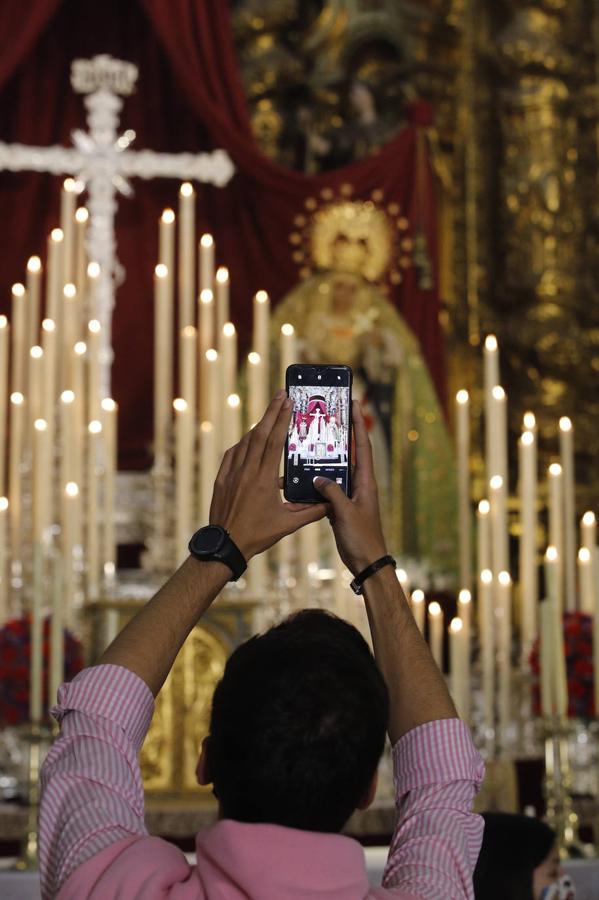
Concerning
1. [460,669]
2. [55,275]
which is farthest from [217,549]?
[55,275]

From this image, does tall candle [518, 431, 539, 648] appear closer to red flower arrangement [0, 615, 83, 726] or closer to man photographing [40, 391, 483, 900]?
red flower arrangement [0, 615, 83, 726]

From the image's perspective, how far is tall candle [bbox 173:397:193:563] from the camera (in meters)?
3.57

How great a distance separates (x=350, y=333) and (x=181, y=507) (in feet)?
6.27

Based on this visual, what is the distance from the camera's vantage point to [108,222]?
5.20 m

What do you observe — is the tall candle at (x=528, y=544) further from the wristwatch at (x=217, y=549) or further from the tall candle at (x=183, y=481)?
the wristwatch at (x=217, y=549)

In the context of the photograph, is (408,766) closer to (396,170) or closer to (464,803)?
(464,803)

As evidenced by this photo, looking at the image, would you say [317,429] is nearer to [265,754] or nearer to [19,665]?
[265,754]

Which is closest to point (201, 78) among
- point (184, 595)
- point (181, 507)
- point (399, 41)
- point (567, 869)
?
point (399, 41)

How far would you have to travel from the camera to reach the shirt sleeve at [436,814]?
109cm

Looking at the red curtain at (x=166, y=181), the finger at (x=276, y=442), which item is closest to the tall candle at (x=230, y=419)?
the red curtain at (x=166, y=181)

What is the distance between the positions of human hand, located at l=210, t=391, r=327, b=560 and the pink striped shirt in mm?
167

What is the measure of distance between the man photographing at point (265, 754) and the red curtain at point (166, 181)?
4247 millimetres

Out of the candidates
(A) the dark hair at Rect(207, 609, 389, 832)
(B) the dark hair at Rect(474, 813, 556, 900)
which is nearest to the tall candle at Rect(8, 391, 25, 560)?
(B) the dark hair at Rect(474, 813, 556, 900)

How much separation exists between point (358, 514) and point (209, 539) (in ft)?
0.52
